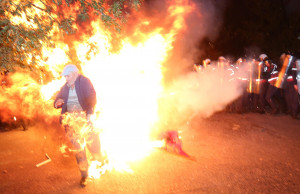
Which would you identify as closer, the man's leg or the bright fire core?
the man's leg

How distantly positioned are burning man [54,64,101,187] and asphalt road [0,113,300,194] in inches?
23.1

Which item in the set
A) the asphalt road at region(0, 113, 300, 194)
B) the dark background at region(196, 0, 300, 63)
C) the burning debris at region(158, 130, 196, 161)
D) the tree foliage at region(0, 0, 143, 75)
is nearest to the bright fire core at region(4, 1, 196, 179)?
the burning debris at region(158, 130, 196, 161)

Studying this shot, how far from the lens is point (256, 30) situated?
49.2 feet

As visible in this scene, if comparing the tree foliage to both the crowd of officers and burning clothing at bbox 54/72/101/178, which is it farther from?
the crowd of officers

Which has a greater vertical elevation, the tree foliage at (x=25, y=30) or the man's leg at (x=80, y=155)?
the tree foliage at (x=25, y=30)

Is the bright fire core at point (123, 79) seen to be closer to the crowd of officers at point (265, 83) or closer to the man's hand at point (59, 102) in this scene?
the man's hand at point (59, 102)

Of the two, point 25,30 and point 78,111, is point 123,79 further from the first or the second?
point 25,30

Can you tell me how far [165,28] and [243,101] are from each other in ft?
14.5

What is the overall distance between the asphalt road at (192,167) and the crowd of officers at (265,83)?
4.98 feet

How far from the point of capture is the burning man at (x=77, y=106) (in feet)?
12.9

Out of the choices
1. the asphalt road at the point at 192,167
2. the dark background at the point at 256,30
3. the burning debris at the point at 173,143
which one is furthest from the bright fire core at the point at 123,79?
the dark background at the point at 256,30

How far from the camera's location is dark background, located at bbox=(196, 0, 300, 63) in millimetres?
14289

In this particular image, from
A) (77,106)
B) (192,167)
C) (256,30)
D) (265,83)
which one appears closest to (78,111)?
(77,106)

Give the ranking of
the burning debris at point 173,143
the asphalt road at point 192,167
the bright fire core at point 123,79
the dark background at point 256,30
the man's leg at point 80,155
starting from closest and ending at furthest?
the asphalt road at point 192,167 < the man's leg at point 80,155 < the burning debris at point 173,143 < the bright fire core at point 123,79 < the dark background at point 256,30
